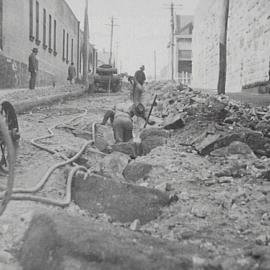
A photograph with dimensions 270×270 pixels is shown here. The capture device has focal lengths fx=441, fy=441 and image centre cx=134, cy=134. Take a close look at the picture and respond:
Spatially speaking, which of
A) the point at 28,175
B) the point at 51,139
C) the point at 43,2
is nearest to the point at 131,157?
the point at 51,139

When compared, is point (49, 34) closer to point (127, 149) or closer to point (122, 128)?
point (122, 128)

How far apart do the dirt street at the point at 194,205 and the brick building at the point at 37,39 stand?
10.8 meters

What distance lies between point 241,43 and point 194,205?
513 inches

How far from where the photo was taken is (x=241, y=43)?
16.0m

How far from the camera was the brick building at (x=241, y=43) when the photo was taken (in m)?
13.1

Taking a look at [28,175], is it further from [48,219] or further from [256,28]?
[256,28]

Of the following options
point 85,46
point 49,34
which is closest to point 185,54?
point 85,46

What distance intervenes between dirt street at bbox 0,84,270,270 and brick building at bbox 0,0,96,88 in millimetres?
10796

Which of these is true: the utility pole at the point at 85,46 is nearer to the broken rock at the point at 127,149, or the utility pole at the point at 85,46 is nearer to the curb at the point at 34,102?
the curb at the point at 34,102

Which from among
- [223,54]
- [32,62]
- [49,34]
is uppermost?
[49,34]

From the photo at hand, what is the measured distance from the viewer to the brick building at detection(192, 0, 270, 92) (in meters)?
13.1

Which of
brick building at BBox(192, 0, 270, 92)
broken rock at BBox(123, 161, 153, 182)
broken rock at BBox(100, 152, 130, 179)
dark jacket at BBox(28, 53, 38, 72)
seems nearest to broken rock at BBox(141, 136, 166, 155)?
broken rock at BBox(100, 152, 130, 179)

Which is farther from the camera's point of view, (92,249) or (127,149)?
(127,149)

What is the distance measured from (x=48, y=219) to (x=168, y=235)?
974 mm
